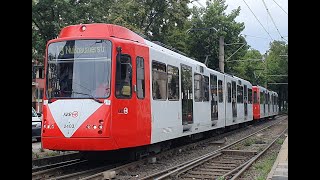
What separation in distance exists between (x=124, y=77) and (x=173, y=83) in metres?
3.10

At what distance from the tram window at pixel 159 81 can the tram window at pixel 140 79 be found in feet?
2.30

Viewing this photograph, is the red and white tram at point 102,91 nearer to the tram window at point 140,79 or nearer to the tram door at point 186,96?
the tram window at point 140,79

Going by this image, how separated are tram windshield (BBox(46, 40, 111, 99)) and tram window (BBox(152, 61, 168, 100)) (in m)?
1.92

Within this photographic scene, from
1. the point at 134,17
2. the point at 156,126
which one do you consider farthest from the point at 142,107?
the point at 134,17

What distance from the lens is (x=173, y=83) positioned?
484 inches

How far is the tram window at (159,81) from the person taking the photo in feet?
35.8

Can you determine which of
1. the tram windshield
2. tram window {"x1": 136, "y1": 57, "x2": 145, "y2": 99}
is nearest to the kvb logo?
the tram windshield

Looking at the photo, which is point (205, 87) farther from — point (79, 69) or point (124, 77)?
point (79, 69)

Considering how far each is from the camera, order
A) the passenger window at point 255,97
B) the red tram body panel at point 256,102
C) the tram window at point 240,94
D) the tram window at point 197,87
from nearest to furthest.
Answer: the tram window at point 197,87 < the tram window at point 240,94 < the passenger window at point 255,97 < the red tram body panel at point 256,102

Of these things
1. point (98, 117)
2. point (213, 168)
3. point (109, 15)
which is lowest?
point (213, 168)

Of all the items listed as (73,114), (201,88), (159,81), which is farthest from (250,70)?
(73,114)

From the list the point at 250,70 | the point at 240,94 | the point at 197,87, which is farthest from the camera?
the point at 250,70

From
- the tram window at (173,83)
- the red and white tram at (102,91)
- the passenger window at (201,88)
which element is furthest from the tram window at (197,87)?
the red and white tram at (102,91)
